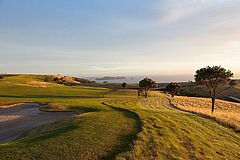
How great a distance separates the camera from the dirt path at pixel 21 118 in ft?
69.0

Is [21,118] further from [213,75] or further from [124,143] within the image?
[213,75]

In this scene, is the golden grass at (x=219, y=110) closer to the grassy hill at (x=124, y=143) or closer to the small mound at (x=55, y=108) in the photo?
the grassy hill at (x=124, y=143)

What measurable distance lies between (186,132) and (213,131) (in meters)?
4.46

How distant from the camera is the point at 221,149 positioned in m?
16.8

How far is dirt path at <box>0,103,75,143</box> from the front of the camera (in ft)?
69.0

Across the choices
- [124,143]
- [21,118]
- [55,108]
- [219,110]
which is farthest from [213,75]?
[124,143]

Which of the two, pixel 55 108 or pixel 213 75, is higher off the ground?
pixel 213 75

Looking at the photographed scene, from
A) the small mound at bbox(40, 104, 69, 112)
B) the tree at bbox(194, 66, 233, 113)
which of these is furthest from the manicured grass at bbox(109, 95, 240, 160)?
the tree at bbox(194, 66, 233, 113)

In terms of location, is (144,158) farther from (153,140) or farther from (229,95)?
(229,95)

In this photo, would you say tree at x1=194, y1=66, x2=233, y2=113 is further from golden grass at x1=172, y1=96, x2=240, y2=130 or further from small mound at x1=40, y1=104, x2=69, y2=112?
small mound at x1=40, y1=104, x2=69, y2=112

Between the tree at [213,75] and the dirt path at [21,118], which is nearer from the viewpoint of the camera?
the dirt path at [21,118]

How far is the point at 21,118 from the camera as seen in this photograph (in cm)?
2673

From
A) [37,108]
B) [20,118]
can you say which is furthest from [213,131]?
[37,108]

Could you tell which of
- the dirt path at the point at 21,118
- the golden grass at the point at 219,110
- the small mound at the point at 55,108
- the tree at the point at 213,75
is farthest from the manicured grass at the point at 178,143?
the tree at the point at 213,75
